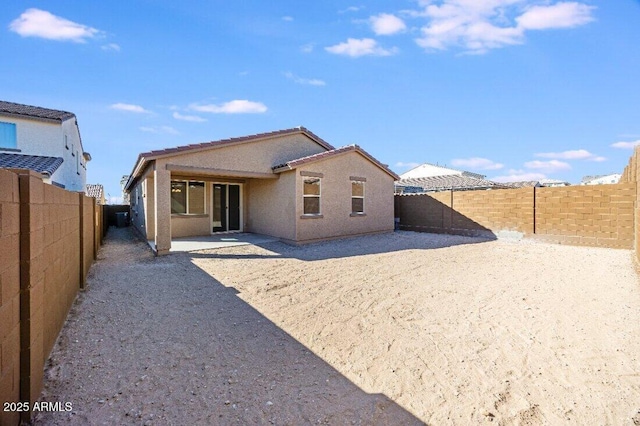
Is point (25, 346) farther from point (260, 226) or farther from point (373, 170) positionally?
point (373, 170)

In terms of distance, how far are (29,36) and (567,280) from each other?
17.4 m

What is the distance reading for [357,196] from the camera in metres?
14.4

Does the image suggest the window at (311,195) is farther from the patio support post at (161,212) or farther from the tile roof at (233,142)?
the patio support post at (161,212)

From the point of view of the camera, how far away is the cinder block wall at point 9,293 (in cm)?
220

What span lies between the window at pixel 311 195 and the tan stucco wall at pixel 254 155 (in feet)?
5.25

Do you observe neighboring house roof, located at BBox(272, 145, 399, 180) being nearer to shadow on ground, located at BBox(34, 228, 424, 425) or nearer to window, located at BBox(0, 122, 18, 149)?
shadow on ground, located at BBox(34, 228, 424, 425)

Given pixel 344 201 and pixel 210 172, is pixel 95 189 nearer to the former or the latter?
pixel 210 172

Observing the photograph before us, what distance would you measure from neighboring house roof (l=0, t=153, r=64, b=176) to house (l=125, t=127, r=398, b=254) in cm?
512

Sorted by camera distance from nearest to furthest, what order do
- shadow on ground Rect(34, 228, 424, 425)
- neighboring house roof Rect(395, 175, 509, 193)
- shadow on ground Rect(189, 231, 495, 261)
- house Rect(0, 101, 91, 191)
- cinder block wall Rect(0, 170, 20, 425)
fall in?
1. cinder block wall Rect(0, 170, 20, 425)
2. shadow on ground Rect(34, 228, 424, 425)
3. shadow on ground Rect(189, 231, 495, 261)
4. house Rect(0, 101, 91, 191)
5. neighboring house roof Rect(395, 175, 509, 193)

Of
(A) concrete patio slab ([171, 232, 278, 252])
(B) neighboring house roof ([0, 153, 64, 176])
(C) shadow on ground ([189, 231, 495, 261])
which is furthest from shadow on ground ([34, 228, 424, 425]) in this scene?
(B) neighboring house roof ([0, 153, 64, 176])

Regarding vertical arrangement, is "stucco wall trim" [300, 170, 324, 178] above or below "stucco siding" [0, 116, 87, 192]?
below

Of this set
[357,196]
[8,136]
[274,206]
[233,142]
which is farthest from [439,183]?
[8,136]

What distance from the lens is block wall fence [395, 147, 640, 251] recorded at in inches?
423

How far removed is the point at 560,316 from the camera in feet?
16.7
